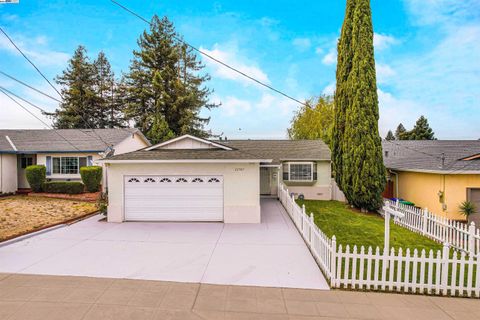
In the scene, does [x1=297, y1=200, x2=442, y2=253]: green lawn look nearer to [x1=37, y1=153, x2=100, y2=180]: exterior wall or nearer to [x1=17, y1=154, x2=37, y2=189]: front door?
[x1=37, y1=153, x2=100, y2=180]: exterior wall

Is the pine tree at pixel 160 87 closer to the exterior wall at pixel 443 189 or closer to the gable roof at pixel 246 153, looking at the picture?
the gable roof at pixel 246 153

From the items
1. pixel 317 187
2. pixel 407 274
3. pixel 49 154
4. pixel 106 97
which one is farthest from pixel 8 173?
pixel 407 274

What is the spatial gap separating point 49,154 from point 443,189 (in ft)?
75.7

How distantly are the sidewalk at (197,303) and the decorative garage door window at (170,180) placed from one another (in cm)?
517

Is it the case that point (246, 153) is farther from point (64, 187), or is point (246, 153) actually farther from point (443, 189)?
point (64, 187)

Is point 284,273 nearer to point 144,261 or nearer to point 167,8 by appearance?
point 144,261

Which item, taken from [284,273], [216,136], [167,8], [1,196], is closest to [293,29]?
[167,8]

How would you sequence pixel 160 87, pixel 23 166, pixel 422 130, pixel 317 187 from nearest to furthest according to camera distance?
1. pixel 317 187
2. pixel 23 166
3. pixel 160 87
4. pixel 422 130

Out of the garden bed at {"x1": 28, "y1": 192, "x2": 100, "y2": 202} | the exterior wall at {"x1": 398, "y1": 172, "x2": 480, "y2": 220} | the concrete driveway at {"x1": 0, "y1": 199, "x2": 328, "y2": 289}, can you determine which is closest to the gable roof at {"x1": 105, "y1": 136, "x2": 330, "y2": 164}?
the concrete driveway at {"x1": 0, "y1": 199, "x2": 328, "y2": 289}

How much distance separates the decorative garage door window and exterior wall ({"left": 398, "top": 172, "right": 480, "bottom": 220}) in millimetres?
10138

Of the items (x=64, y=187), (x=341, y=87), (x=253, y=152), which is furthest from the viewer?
(x=253, y=152)

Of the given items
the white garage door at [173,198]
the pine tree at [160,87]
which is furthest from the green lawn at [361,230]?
the pine tree at [160,87]

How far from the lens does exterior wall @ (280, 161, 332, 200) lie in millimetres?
16766

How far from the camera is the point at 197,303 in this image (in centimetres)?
416
